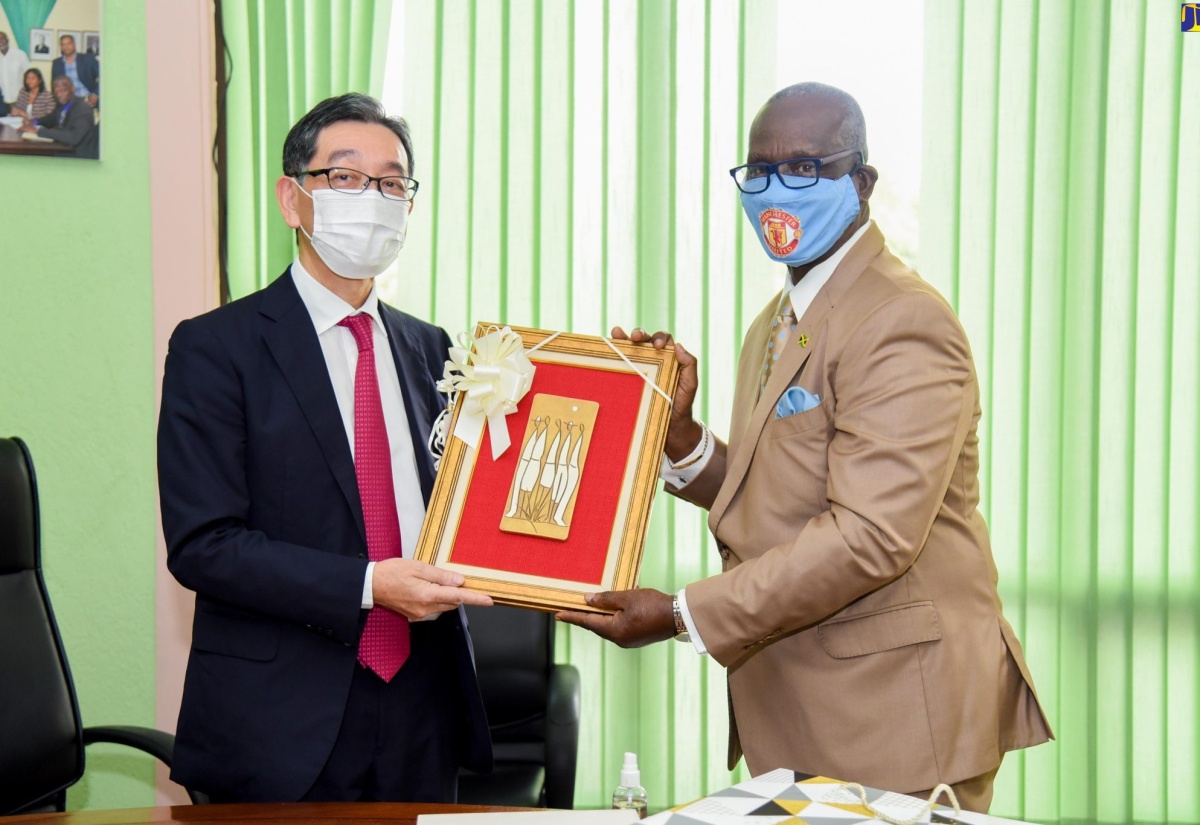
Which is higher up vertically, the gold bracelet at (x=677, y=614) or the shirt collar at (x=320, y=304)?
the shirt collar at (x=320, y=304)

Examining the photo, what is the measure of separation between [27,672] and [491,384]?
108 centimetres

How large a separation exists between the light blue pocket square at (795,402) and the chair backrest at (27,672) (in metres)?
1.43

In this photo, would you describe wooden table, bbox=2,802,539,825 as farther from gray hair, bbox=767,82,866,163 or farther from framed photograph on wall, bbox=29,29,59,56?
framed photograph on wall, bbox=29,29,59,56

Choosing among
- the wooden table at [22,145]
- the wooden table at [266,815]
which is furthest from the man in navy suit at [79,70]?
the wooden table at [266,815]

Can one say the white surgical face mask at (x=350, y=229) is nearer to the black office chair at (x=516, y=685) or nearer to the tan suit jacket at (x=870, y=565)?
the tan suit jacket at (x=870, y=565)

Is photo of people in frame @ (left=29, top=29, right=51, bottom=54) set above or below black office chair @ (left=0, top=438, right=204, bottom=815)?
above

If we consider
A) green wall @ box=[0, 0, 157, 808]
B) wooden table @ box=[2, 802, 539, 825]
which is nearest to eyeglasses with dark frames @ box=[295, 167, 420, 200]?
wooden table @ box=[2, 802, 539, 825]

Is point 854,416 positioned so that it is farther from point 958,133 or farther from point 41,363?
point 41,363

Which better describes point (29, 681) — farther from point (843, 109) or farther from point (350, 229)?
point (843, 109)

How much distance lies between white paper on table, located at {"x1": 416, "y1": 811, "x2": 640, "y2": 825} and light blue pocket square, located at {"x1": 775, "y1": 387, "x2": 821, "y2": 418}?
0.72 meters

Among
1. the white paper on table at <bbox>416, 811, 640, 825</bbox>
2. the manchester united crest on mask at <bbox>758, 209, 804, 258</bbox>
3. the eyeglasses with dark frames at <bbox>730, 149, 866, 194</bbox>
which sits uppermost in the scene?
the eyeglasses with dark frames at <bbox>730, 149, 866, 194</bbox>

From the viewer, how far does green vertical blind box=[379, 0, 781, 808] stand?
3146 millimetres

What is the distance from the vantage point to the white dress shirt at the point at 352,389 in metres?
1.98

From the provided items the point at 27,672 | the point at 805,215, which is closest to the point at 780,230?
the point at 805,215
